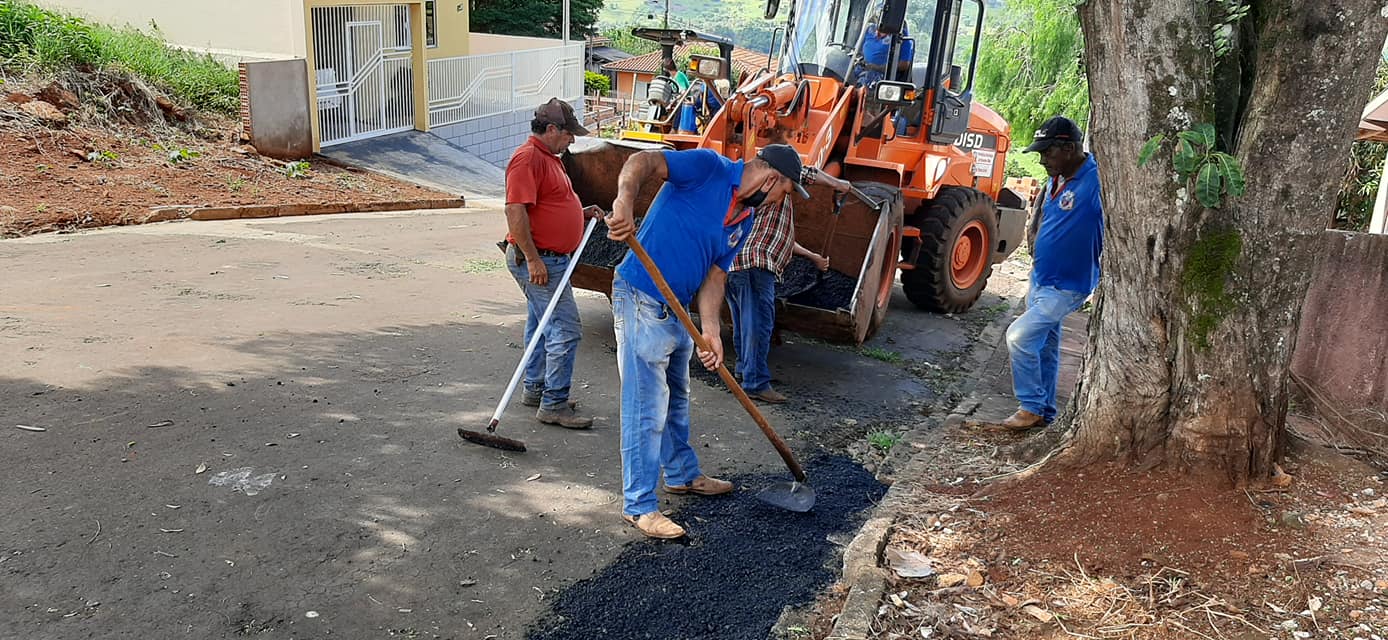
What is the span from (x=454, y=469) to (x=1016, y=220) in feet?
21.9

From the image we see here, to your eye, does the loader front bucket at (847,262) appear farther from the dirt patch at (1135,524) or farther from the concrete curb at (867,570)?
the dirt patch at (1135,524)

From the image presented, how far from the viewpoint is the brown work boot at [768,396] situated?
20.9ft

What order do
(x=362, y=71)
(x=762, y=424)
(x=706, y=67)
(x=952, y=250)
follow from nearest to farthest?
(x=762, y=424), (x=706, y=67), (x=952, y=250), (x=362, y=71)

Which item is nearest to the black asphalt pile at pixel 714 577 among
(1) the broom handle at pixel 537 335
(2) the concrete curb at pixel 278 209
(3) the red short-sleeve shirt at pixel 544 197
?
(1) the broom handle at pixel 537 335

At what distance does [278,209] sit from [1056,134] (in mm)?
9299

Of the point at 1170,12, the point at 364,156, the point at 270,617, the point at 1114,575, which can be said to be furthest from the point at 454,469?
the point at 364,156

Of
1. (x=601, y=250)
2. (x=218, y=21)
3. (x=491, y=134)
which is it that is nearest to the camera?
(x=601, y=250)

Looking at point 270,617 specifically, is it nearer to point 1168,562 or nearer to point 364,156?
point 1168,562

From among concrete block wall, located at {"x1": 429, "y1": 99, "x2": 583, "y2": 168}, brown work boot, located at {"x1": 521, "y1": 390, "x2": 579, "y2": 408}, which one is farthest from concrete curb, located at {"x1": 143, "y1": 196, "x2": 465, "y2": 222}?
brown work boot, located at {"x1": 521, "y1": 390, "x2": 579, "y2": 408}

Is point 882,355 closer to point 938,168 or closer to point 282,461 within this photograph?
point 938,168

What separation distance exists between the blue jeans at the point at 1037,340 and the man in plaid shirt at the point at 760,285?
4.74 ft

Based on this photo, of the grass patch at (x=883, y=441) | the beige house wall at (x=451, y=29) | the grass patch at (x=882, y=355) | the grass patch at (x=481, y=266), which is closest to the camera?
the grass patch at (x=883, y=441)

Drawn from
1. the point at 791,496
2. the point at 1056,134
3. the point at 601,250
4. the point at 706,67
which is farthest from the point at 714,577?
the point at 706,67

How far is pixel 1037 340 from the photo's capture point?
5.65 metres
